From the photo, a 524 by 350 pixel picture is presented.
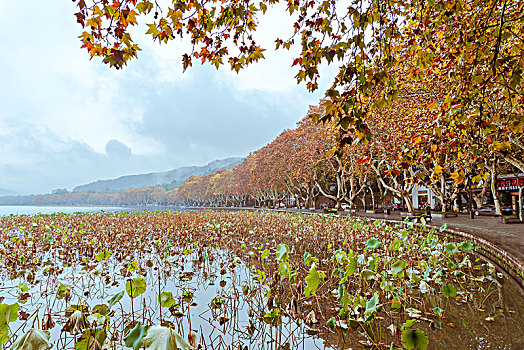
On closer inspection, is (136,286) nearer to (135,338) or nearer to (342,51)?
(135,338)

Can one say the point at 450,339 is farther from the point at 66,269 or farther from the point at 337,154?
the point at 66,269

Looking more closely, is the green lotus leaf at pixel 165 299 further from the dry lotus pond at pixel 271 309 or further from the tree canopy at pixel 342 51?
the tree canopy at pixel 342 51

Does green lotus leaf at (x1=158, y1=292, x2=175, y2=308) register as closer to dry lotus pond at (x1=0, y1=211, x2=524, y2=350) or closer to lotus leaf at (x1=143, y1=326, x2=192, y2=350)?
dry lotus pond at (x1=0, y1=211, x2=524, y2=350)

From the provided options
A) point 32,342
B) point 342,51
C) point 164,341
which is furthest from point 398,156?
point 32,342

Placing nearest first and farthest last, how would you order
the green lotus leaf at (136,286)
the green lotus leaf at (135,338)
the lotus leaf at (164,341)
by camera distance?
the lotus leaf at (164,341) → the green lotus leaf at (135,338) → the green lotus leaf at (136,286)

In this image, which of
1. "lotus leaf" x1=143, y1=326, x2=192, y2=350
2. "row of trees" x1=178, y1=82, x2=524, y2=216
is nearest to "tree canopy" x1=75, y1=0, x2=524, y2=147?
"row of trees" x1=178, y1=82, x2=524, y2=216

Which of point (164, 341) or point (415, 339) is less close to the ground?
point (164, 341)

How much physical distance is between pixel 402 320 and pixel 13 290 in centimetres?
632

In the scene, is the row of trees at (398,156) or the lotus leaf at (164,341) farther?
the row of trees at (398,156)

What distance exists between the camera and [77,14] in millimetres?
2354

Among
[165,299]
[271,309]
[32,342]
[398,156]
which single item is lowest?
[271,309]

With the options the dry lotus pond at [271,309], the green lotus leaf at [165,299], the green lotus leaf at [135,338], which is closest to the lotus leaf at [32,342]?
the dry lotus pond at [271,309]

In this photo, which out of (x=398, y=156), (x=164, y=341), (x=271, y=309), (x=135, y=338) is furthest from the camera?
(x=271, y=309)

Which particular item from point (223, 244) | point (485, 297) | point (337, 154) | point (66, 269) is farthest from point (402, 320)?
point (66, 269)
